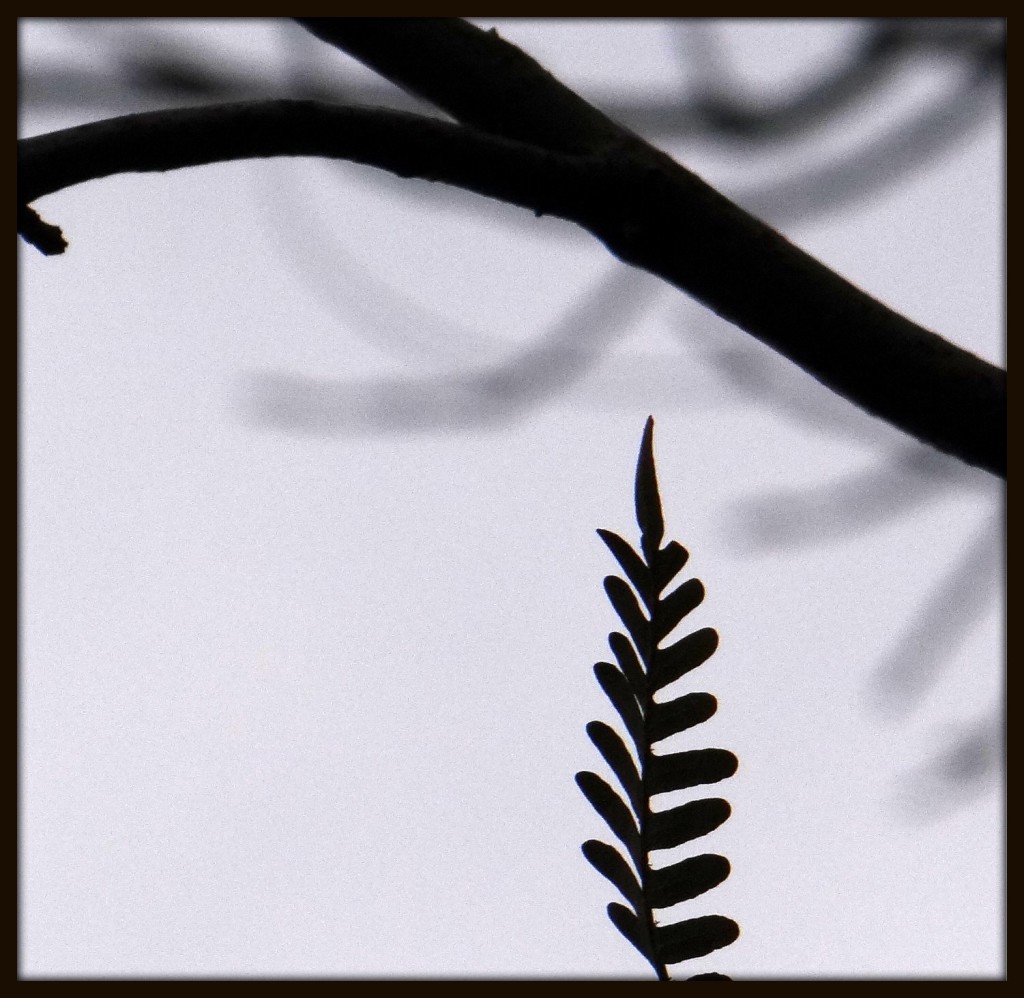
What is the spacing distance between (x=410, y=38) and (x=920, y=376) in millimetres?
357

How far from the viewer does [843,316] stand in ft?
2.01

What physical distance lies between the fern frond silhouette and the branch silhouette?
245 millimetres

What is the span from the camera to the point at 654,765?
38 cm

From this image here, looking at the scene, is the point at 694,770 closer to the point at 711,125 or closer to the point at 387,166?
the point at 387,166

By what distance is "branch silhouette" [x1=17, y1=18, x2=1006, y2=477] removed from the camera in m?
0.52

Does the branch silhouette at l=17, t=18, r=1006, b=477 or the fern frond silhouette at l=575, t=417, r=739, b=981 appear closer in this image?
the fern frond silhouette at l=575, t=417, r=739, b=981

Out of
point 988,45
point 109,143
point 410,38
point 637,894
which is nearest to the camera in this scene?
point 637,894

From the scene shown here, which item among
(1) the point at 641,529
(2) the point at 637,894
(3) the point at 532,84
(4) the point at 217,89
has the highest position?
(4) the point at 217,89

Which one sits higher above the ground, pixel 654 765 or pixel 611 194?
pixel 611 194

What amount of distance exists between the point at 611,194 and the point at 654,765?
33cm

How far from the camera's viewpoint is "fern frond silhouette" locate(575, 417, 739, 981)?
0.37 metres

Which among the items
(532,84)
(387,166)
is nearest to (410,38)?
(532,84)

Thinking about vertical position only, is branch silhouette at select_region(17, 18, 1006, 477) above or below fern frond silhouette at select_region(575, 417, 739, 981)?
above

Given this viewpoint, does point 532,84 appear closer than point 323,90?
Yes
